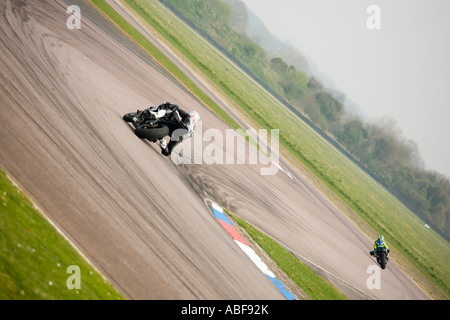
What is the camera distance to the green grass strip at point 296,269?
36.3 ft

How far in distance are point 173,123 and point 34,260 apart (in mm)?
6635

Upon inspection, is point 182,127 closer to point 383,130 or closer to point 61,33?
point 61,33

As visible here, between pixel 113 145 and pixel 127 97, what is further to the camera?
pixel 127 97

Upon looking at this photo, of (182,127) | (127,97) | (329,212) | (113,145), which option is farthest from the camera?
(329,212)

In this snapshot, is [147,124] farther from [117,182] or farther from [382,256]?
[382,256]

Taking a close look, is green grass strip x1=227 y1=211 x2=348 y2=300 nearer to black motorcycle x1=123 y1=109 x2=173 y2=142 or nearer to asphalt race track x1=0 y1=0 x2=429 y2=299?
asphalt race track x1=0 y1=0 x2=429 y2=299

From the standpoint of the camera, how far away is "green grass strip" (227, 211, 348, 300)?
11.1m

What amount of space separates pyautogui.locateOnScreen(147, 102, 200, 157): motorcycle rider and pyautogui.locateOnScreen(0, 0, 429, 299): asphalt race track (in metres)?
0.38

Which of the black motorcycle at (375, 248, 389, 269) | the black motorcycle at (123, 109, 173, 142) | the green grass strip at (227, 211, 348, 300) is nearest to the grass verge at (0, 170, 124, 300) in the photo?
the black motorcycle at (123, 109, 173, 142)

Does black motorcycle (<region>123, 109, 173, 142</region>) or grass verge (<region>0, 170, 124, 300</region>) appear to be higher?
black motorcycle (<region>123, 109, 173, 142</region>)

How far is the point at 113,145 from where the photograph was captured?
9234mm

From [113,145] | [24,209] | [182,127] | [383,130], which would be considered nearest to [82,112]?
[113,145]

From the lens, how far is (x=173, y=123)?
11031 mm
